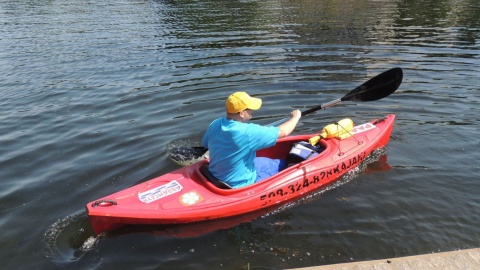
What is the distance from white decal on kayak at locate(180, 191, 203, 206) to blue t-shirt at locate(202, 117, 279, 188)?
40 centimetres

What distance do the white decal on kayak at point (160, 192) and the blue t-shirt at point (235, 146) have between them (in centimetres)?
54

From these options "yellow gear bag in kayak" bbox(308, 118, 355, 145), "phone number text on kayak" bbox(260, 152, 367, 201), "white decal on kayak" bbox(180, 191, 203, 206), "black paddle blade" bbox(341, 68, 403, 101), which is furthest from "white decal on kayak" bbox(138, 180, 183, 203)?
"black paddle blade" bbox(341, 68, 403, 101)

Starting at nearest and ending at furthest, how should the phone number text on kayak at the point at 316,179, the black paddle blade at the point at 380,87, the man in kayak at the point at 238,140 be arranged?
the man in kayak at the point at 238,140 → the phone number text on kayak at the point at 316,179 → the black paddle blade at the point at 380,87

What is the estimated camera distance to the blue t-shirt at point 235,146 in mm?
5254

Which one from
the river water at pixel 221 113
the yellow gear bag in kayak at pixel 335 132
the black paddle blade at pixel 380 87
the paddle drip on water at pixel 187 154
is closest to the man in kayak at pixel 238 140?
the river water at pixel 221 113

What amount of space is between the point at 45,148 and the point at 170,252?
4314 mm

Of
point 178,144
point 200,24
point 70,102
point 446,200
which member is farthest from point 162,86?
point 200,24

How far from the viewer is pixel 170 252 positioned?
16.6 feet

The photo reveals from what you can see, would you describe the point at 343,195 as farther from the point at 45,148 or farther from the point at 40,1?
the point at 40,1

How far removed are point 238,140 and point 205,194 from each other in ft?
2.98

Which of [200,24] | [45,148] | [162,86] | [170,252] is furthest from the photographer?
[200,24]

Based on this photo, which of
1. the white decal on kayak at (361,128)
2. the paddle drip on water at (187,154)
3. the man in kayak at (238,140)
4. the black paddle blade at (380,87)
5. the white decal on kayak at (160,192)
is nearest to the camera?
the man in kayak at (238,140)

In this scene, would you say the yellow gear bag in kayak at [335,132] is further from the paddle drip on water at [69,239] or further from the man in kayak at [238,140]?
the paddle drip on water at [69,239]

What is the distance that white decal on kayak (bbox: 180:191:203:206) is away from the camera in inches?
214
